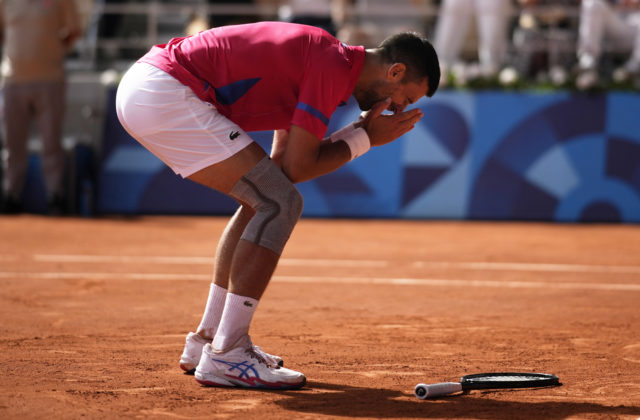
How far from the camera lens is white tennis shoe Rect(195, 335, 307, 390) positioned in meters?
4.61

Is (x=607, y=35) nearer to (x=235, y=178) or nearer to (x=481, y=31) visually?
(x=481, y=31)

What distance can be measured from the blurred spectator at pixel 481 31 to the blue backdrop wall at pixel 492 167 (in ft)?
2.34

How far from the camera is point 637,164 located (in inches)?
486

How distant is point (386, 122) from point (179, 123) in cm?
101

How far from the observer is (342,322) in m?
6.27

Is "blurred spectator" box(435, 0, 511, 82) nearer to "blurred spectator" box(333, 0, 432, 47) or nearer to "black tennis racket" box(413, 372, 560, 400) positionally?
"blurred spectator" box(333, 0, 432, 47)

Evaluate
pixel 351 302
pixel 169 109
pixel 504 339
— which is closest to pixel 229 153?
pixel 169 109

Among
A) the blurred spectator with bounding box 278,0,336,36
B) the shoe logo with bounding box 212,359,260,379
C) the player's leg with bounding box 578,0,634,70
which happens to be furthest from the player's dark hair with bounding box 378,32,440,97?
the player's leg with bounding box 578,0,634,70

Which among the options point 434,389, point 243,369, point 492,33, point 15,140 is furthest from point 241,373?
point 492,33

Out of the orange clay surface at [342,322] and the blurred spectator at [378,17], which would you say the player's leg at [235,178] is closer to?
the orange clay surface at [342,322]

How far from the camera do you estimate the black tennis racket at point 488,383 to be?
14.5 ft

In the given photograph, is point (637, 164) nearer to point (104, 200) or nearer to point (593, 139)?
point (593, 139)

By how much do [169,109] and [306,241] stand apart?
586 centimetres

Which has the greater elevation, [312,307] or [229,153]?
[229,153]
